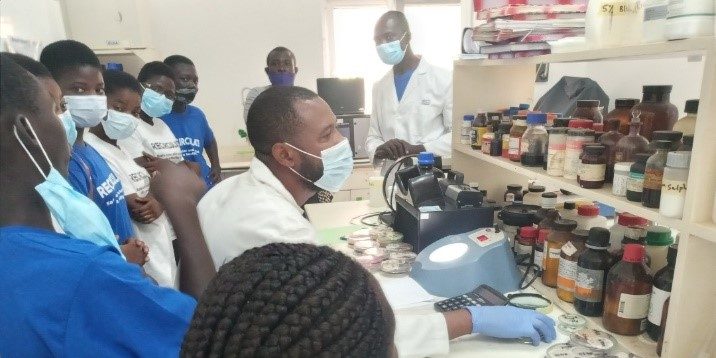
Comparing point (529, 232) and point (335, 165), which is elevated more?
point (335, 165)

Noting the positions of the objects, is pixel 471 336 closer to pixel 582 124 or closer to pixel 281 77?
pixel 582 124

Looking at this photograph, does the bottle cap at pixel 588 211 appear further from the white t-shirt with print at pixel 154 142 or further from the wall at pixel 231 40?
the wall at pixel 231 40

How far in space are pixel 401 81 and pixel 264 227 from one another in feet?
5.55

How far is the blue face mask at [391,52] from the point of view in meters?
2.31

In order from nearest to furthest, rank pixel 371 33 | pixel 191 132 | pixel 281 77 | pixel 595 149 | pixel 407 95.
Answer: pixel 595 149
pixel 407 95
pixel 191 132
pixel 281 77
pixel 371 33

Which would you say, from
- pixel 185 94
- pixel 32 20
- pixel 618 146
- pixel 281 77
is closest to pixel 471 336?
pixel 618 146

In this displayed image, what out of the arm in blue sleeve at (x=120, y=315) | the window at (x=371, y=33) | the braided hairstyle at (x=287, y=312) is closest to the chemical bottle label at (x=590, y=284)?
the braided hairstyle at (x=287, y=312)

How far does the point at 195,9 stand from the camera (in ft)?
12.4

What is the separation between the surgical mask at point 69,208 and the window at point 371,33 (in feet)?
11.0

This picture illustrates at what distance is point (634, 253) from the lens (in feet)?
3.03

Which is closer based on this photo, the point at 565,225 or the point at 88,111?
the point at 565,225

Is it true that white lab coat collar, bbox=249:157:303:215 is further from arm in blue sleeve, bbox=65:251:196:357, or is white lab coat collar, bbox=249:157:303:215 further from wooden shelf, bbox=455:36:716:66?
wooden shelf, bbox=455:36:716:66

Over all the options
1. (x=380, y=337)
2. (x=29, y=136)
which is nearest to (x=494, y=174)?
(x=380, y=337)

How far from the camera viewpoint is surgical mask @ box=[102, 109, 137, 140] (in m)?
1.65
